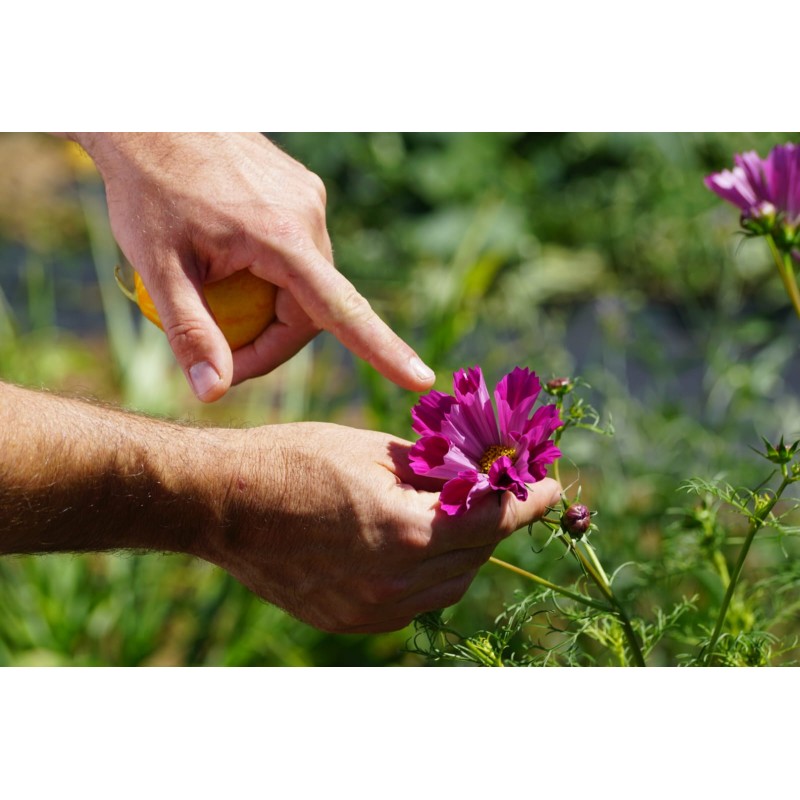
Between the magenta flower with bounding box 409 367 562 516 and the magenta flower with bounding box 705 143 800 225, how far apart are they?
0.21 meters

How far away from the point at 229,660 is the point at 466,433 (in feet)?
2.76

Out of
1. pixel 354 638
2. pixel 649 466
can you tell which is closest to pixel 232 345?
pixel 354 638

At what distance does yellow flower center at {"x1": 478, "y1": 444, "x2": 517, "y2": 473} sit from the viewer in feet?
2.51

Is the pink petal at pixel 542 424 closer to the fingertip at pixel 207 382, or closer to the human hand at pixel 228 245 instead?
the human hand at pixel 228 245

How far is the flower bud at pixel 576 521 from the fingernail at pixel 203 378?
1.10ft

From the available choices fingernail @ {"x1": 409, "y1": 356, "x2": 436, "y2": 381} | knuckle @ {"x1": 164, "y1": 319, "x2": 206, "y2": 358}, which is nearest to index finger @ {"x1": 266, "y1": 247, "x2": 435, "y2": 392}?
fingernail @ {"x1": 409, "y1": 356, "x2": 436, "y2": 381}

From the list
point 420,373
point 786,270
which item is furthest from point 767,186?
point 420,373

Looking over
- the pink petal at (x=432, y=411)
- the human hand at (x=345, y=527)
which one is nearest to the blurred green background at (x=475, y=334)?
the human hand at (x=345, y=527)

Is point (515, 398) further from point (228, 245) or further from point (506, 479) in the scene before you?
point (228, 245)

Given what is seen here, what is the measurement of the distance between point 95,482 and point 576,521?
40cm

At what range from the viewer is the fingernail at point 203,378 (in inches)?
34.7

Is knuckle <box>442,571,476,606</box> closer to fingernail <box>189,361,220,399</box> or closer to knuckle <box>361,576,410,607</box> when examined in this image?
knuckle <box>361,576,410,607</box>

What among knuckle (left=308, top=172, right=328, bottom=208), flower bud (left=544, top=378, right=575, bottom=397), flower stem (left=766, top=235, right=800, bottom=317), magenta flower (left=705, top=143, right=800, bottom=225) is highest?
magenta flower (left=705, top=143, right=800, bottom=225)
